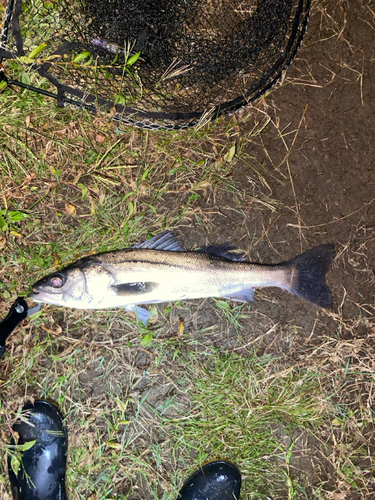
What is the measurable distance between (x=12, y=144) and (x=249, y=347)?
2.88m

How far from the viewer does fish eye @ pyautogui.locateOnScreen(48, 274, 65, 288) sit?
114 inches

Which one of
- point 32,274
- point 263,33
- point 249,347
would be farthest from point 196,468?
point 263,33

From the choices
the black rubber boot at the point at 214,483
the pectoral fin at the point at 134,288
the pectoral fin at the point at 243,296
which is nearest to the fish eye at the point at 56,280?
the pectoral fin at the point at 134,288

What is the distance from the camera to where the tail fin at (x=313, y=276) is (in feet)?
10.3

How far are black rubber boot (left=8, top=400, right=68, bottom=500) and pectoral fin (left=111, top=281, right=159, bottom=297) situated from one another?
131cm

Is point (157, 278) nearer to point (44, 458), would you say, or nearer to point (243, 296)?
point (243, 296)

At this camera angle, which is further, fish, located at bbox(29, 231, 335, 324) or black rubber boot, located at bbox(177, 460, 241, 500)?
black rubber boot, located at bbox(177, 460, 241, 500)

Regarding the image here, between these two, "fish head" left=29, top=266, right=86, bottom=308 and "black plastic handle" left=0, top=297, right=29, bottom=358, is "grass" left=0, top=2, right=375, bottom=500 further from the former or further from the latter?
"fish head" left=29, top=266, right=86, bottom=308

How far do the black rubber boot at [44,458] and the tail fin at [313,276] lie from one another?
2422mm

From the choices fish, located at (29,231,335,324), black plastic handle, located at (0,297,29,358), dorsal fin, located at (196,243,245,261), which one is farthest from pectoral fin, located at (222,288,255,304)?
black plastic handle, located at (0,297,29,358)

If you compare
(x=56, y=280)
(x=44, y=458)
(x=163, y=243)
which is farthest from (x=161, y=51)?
(x=44, y=458)

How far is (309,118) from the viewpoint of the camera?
11.5ft

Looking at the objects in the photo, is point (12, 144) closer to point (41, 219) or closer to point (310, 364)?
point (41, 219)

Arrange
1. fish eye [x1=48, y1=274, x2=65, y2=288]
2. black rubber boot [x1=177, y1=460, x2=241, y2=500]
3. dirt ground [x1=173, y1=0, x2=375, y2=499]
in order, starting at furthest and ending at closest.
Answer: dirt ground [x1=173, y1=0, x2=375, y2=499] → black rubber boot [x1=177, y1=460, x2=241, y2=500] → fish eye [x1=48, y1=274, x2=65, y2=288]
